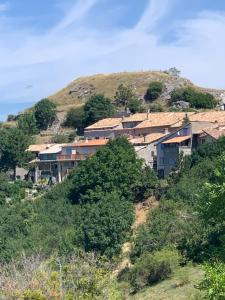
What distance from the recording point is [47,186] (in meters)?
67.5

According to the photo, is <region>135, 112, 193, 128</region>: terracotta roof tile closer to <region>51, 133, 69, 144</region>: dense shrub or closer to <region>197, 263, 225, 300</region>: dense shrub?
<region>51, 133, 69, 144</region>: dense shrub

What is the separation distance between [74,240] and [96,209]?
11.6 ft

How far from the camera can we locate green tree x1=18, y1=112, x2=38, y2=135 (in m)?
89.8

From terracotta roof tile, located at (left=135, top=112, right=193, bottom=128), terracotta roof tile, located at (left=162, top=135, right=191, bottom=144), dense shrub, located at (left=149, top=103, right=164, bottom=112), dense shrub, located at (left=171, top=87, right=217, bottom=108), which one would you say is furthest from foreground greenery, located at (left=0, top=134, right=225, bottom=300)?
dense shrub, located at (left=171, top=87, right=217, bottom=108)

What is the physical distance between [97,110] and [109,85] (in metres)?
23.6

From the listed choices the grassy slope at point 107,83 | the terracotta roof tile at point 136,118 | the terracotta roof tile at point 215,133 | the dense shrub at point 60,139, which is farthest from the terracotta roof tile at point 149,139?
the grassy slope at point 107,83

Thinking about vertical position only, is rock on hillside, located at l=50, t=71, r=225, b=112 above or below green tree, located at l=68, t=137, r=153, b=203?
above

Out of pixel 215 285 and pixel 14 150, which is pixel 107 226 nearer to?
pixel 215 285

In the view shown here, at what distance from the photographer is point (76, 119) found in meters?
90.2

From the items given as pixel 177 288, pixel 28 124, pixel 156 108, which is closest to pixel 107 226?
pixel 177 288

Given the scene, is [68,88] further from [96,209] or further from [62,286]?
[62,286]

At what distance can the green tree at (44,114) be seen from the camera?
3717 inches

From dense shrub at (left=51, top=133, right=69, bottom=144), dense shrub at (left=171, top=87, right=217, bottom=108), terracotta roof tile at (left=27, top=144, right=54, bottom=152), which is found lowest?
terracotta roof tile at (left=27, top=144, right=54, bottom=152)

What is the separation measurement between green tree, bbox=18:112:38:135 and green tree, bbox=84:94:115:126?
8.34 m
